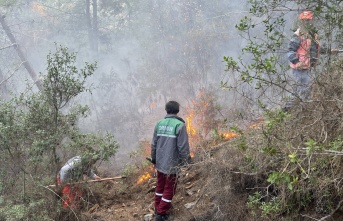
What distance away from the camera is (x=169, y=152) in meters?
5.08

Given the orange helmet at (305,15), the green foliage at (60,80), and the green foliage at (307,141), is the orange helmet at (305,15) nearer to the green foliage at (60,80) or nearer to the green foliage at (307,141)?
the green foliage at (307,141)

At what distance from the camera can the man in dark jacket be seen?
197 inches

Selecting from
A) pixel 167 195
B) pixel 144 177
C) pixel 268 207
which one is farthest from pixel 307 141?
pixel 144 177

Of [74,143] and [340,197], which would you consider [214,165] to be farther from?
[74,143]

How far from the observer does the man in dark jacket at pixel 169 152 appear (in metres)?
5.02

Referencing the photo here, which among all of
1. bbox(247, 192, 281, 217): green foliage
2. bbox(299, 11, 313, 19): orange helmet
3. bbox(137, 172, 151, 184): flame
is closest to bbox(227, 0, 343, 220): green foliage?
bbox(247, 192, 281, 217): green foliage

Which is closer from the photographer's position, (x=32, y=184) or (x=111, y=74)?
(x=32, y=184)

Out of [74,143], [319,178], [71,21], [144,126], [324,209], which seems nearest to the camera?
[319,178]

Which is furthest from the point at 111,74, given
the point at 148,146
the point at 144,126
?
the point at 148,146

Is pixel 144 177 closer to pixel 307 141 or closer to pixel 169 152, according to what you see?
pixel 169 152

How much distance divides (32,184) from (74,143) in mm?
959

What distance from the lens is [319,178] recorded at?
3188mm

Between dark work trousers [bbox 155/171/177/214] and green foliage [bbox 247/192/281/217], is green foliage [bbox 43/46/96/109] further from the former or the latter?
green foliage [bbox 247/192/281/217]

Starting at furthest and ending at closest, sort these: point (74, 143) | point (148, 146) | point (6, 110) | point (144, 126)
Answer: point (144, 126) → point (148, 146) → point (74, 143) → point (6, 110)
